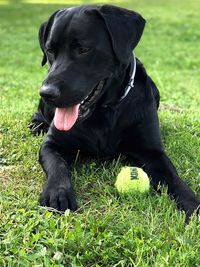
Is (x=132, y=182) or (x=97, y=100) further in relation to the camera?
(x=97, y=100)

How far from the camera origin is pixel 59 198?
119 inches

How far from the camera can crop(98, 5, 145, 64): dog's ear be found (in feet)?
11.0

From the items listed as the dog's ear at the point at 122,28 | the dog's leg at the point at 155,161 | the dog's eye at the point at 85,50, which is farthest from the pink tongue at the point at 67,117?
the dog's leg at the point at 155,161

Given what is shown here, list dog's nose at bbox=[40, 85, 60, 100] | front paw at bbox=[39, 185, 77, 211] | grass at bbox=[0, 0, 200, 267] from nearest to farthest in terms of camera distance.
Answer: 1. grass at bbox=[0, 0, 200, 267]
2. front paw at bbox=[39, 185, 77, 211]
3. dog's nose at bbox=[40, 85, 60, 100]

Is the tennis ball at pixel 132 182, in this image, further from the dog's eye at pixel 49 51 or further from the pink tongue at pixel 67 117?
the dog's eye at pixel 49 51

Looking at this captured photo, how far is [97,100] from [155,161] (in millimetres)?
606

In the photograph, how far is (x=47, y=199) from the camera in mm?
3041

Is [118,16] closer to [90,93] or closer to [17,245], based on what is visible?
[90,93]

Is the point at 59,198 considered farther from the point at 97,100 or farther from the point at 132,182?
the point at 97,100

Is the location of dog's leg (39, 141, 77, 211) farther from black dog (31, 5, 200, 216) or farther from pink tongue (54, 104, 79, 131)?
pink tongue (54, 104, 79, 131)

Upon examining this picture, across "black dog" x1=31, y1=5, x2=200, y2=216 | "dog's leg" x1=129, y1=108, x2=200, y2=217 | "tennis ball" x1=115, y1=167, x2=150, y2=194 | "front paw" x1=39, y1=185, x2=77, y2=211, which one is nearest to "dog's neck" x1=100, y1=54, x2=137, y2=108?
"black dog" x1=31, y1=5, x2=200, y2=216

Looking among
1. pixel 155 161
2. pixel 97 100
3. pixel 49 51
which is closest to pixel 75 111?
pixel 97 100

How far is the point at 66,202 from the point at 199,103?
3955 millimetres

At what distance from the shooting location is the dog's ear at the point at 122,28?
3.36m
